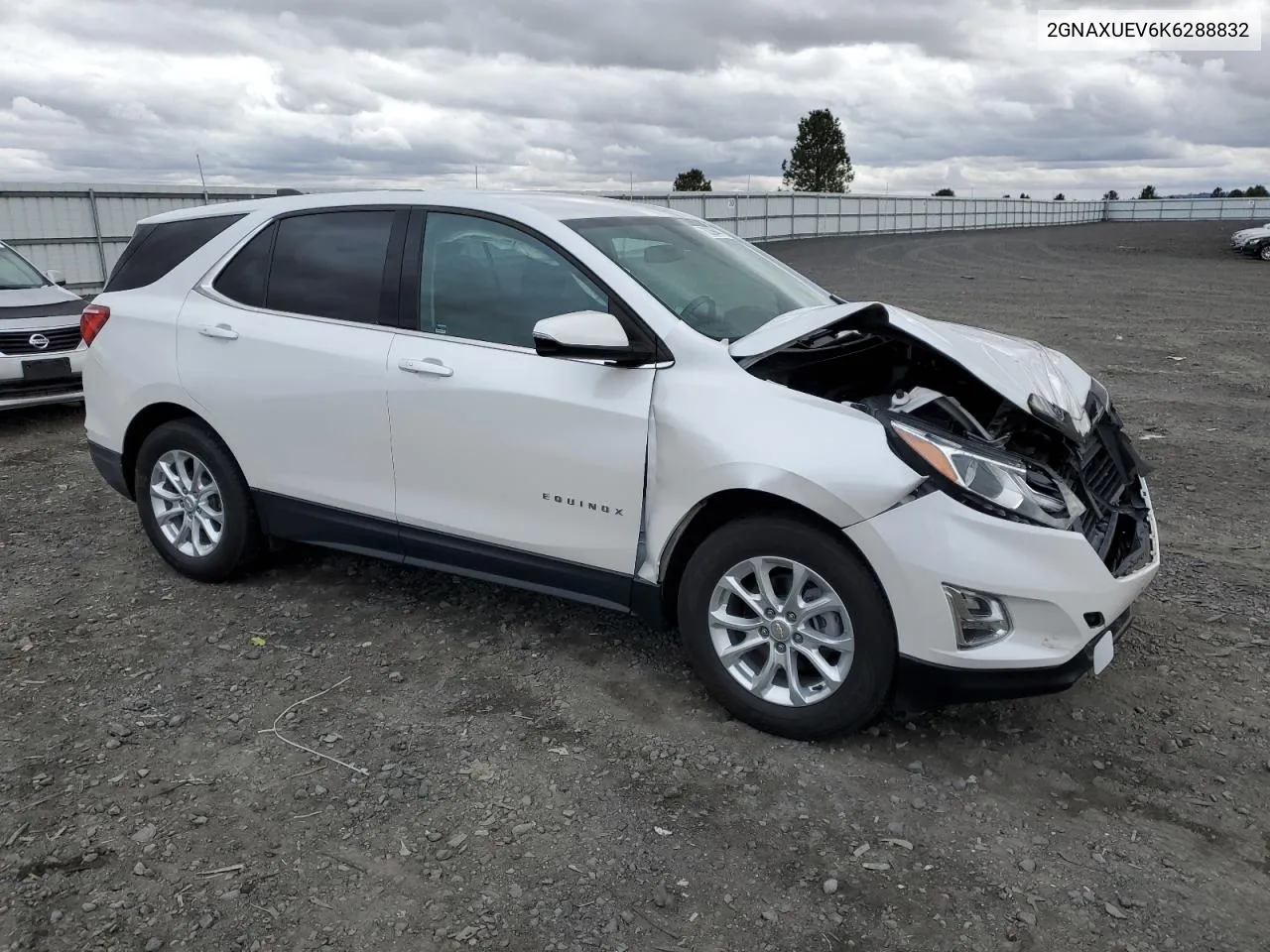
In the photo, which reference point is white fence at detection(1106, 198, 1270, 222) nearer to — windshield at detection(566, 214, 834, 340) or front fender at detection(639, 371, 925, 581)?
windshield at detection(566, 214, 834, 340)

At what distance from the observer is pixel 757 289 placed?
13.9ft

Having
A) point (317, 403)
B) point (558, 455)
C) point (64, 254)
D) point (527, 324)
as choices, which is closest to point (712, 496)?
point (558, 455)

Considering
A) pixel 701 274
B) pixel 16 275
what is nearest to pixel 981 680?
pixel 701 274

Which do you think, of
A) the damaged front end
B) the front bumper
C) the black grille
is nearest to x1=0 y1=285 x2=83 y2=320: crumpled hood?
the black grille

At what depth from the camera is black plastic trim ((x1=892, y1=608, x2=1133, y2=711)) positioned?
120 inches

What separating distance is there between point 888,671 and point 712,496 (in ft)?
2.63

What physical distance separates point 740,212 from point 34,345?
3076cm

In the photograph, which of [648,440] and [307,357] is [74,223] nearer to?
[307,357]

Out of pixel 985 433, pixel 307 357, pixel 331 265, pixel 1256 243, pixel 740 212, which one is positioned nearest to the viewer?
pixel 985 433

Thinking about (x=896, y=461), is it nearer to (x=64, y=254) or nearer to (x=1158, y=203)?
(x=64, y=254)

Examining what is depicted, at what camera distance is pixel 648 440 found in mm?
3457

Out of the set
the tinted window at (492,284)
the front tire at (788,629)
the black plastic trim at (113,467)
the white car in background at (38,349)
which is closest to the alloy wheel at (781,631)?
the front tire at (788,629)

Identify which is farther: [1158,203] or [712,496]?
[1158,203]

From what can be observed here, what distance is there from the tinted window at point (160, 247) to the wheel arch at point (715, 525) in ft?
9.08
